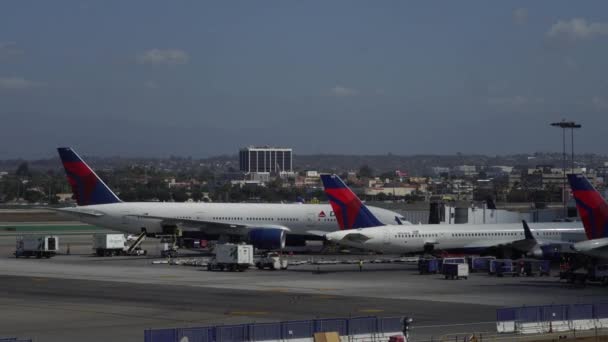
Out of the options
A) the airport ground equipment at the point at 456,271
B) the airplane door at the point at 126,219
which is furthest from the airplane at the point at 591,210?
the airplane door at the point at 126,219

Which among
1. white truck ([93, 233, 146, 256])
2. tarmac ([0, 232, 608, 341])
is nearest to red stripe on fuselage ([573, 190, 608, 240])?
tarmac ([0, 232, 608, 341])

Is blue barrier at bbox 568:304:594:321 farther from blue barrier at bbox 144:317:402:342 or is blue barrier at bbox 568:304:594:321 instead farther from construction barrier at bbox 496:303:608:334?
blue barrier at bbox 144:317:402:342

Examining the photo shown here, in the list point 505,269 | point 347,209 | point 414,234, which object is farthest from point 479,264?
point 347,209

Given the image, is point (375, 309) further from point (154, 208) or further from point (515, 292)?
point (154, 208)

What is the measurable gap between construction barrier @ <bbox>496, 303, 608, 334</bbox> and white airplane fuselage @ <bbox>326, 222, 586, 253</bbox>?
111 ft

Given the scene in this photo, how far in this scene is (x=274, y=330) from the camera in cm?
3553

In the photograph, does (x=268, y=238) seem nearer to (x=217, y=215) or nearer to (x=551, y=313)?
(x=217, y=215)

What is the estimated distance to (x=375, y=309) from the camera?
163 ft

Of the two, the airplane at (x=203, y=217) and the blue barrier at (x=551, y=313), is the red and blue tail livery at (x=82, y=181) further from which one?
the blue barrier at (x=551, y=313)

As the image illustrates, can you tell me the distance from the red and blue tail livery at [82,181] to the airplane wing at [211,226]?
18.9ft

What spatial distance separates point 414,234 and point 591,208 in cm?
1985

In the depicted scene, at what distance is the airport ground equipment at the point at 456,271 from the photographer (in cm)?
6756

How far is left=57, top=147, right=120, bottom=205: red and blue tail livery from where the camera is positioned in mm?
94312

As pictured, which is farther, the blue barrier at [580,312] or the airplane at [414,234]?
the airplane at [414,234]
